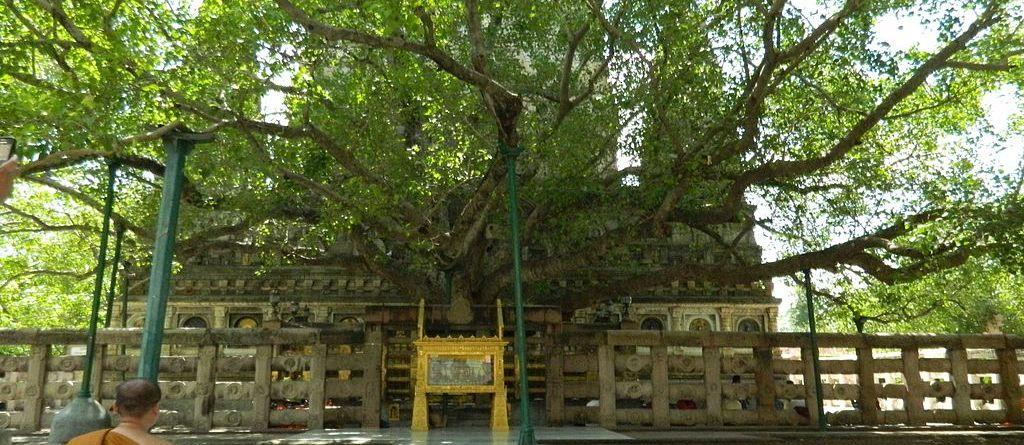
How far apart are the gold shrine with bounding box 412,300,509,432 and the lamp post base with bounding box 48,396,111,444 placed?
14.0 ft

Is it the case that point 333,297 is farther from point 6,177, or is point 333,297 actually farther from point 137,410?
point 137,410

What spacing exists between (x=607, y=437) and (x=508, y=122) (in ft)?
15.3

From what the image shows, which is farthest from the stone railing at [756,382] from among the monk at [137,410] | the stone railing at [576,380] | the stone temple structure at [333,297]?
the stone temple structure at [333,297]

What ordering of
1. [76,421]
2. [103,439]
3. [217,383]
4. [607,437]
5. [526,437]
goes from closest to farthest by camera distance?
1. [103,439]
2. [526,437]
3. [76,421]
4. [607,437]
5. [217,383]

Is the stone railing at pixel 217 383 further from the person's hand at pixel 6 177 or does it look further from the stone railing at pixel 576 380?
the person's hand at pixel 6 177

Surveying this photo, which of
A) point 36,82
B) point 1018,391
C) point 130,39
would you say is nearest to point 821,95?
point 1018,391

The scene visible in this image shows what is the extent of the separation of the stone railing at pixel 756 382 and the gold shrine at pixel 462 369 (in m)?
1.56

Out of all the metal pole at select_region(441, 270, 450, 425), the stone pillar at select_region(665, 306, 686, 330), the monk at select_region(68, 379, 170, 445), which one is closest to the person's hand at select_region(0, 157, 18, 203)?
the monk at select_region(68, 379, 170, 445)

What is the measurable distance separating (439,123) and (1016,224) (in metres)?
9.84

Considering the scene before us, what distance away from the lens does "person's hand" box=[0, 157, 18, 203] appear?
388cm

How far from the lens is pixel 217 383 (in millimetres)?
12125

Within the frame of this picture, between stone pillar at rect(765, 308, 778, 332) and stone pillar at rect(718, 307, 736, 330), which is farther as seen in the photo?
stone pillar at rect(765, 308, 778, 332)

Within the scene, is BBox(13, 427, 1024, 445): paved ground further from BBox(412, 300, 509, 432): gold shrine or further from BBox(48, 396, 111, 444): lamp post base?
BBox(48, 396, 111, 444): lamp post base

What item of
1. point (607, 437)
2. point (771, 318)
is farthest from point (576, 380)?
point (771, 318)
